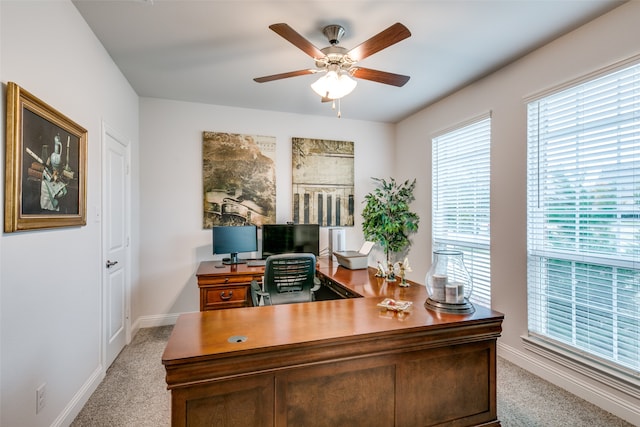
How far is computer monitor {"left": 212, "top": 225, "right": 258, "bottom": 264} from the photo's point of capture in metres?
3.54

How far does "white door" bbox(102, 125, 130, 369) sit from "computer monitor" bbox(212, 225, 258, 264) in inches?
36.3

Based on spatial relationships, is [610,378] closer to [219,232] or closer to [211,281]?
[211,281]

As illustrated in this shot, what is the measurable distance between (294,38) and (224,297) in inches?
101

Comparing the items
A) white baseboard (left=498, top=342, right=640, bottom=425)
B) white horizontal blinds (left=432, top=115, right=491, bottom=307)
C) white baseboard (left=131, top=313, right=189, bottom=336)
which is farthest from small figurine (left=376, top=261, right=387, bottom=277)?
white baseboard (left=131, top=313, right=189, bottom=336)

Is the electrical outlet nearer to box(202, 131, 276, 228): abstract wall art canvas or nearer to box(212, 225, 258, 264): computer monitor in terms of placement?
box(212, 225, 258, 264): computer monitor

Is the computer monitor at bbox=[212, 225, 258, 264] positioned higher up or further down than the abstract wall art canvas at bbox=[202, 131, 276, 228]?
further down

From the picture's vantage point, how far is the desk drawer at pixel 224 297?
3.19 meters

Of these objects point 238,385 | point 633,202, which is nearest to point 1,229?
point 238,385

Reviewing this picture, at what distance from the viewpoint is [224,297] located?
323cm

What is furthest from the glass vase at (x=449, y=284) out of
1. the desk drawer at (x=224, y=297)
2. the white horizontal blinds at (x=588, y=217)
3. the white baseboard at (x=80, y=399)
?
the white baseboard at (x=80, y=399)

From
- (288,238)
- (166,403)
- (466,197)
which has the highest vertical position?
(466,197)

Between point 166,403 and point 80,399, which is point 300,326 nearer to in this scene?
point 166,403

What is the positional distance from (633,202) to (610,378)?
1234mm

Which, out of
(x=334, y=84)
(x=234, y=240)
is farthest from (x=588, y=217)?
(x=234, y=240)
